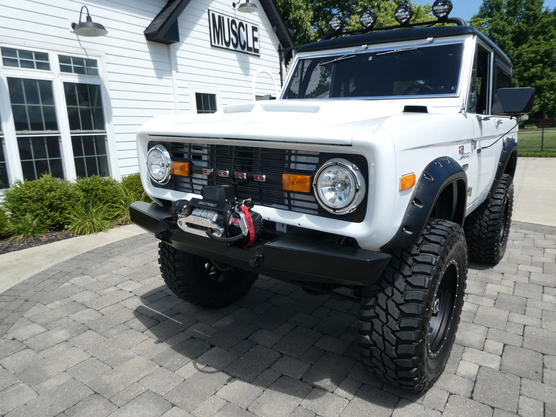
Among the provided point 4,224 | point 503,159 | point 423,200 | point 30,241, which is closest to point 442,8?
point 503,159

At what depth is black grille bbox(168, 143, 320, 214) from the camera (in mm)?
2105

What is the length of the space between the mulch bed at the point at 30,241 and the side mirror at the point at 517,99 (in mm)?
5392

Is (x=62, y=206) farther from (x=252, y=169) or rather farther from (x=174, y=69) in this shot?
(x=252, y=169)

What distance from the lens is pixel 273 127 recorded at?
2.13m

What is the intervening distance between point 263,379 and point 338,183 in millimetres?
1313

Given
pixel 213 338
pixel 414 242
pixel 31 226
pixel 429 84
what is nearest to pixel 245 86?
pixel 31 226

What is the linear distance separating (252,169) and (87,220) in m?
4.41

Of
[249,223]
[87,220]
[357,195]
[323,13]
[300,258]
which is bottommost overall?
[87,220]

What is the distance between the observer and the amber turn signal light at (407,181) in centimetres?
187

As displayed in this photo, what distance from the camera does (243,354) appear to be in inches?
107

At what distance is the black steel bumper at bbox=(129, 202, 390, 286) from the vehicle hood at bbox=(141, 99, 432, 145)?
50 cm

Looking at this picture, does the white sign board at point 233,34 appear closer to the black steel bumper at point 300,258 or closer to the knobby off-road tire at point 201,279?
the knobby off-road tire at point 201,279

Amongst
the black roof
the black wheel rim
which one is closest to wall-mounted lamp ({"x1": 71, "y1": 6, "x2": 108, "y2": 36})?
the black roof

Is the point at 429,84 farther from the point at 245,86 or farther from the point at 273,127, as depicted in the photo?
the point at 245,86
